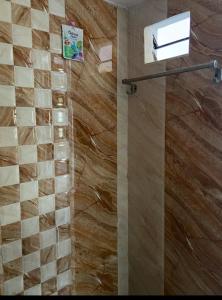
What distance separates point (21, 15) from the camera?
3.57 ft

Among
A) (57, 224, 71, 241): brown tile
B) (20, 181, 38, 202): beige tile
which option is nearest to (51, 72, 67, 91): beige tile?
(20, 181, 38, 202): beige tile

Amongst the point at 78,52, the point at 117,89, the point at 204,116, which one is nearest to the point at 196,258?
the point at 204,116

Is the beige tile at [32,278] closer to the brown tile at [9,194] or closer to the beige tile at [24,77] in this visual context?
the brown tile at [9,194]

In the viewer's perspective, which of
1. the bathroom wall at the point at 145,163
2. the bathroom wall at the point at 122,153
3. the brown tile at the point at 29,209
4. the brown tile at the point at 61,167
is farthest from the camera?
the bathroom wall at the point at 122,153

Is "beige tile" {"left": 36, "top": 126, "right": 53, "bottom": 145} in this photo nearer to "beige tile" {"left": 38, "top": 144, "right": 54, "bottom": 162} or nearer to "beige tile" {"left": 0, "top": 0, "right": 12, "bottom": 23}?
"beige tile" {"left": 38, "top": 144, "right": 54, "bottom": 162}

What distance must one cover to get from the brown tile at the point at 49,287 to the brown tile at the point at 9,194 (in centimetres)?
45

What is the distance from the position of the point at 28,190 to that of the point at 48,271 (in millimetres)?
419

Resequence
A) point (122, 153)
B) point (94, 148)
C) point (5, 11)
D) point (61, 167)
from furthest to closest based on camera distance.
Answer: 1. point (122, 153)
2. point (94, 148)
3. point (61, 167)
4. point (5, 11)

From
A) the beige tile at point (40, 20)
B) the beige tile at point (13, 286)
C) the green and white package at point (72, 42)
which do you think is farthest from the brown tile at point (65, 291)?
the beige tile at point (40, 20)

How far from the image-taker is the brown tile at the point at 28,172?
3.68 ft

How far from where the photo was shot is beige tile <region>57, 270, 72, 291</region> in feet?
4.18

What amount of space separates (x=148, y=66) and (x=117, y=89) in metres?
0.21

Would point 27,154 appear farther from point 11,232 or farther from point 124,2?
point 124,2

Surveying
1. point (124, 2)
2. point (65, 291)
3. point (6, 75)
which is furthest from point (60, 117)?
point (65, 291)
